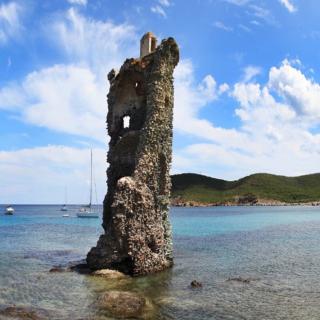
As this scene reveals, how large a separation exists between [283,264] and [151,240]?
11.4 meters

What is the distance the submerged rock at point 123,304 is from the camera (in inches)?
→ 834

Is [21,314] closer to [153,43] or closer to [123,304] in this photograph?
[123,304]

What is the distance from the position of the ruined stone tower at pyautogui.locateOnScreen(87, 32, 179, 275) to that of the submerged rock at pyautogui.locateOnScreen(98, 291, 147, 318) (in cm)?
702

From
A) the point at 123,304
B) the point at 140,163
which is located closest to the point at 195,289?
the point at 123,304

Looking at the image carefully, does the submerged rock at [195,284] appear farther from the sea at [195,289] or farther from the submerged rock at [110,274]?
the submerged rock at [110,274]

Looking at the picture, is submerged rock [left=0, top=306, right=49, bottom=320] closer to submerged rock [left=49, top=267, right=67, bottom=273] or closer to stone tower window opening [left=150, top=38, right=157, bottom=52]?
submerged rock [left=49, top=267, right=67, bottom=273]

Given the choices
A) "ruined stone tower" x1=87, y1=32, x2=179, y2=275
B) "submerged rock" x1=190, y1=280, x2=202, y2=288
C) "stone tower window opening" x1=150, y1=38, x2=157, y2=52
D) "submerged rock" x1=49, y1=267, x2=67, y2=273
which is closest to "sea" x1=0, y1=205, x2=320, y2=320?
"submerged rock" x1=190, y1=280, x2=202, y2=288

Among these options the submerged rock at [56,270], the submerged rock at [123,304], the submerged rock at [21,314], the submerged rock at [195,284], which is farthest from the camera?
the submerged rock at [56,270]

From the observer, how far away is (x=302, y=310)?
22453 mm

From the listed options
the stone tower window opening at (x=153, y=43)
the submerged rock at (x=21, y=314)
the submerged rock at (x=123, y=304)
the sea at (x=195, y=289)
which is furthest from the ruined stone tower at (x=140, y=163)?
the submerged rock at (x=21, y=314)

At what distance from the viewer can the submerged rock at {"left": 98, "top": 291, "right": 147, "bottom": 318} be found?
21.2m

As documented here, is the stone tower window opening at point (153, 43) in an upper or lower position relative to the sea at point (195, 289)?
upper

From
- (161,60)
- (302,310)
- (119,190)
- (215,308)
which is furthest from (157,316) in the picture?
(161,60)

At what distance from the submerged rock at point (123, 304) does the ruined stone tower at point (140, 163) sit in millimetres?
7023
